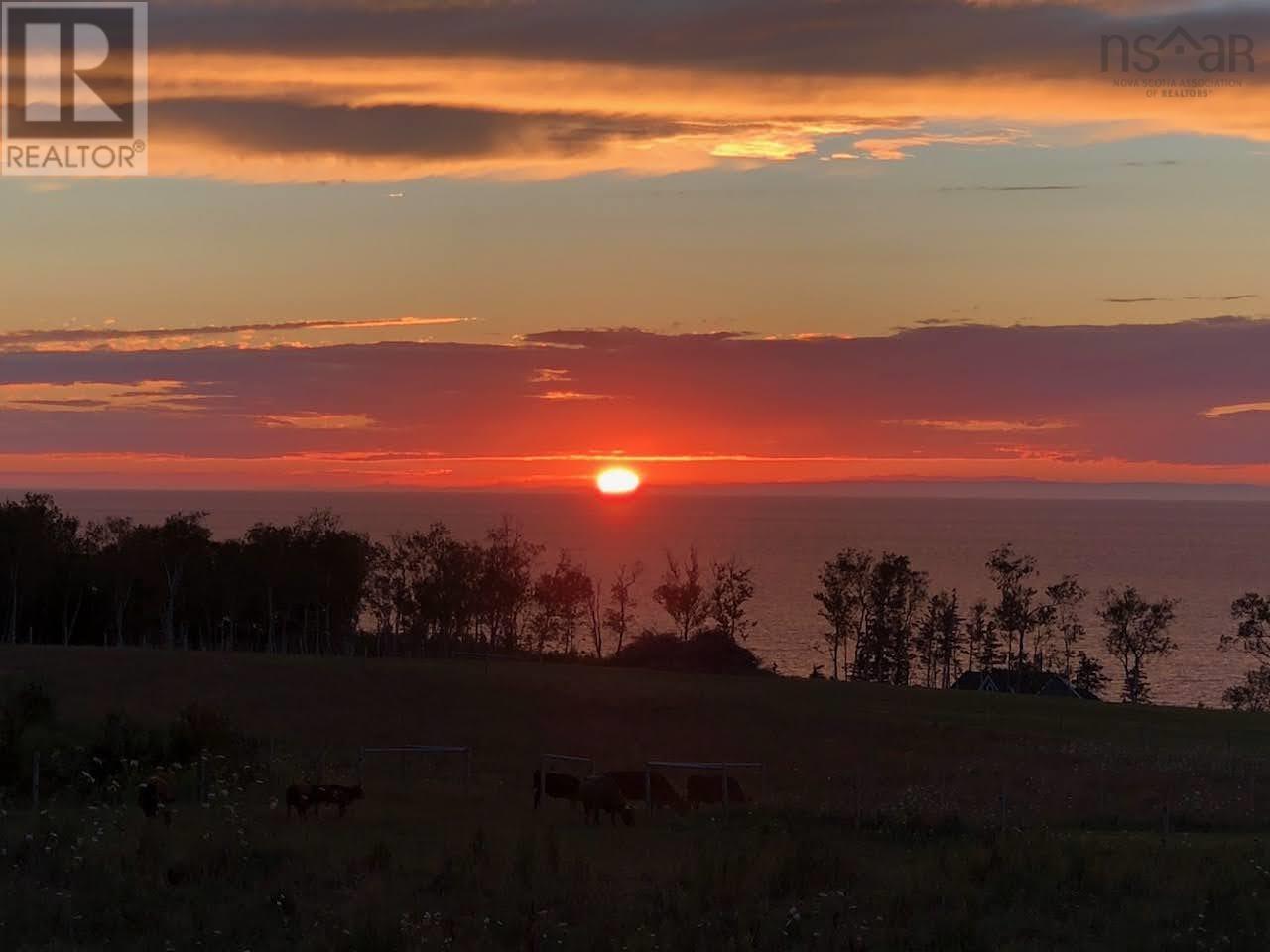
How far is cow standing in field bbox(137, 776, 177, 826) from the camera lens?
25.7 m

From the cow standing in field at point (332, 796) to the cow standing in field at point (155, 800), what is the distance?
2.79 metres

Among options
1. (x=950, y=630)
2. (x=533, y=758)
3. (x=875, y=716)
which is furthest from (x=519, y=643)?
(x=533, y=758)

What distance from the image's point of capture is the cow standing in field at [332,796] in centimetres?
2703

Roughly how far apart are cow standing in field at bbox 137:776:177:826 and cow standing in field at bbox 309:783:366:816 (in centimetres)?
279

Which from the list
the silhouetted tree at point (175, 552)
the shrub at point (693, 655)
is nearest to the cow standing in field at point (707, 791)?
→ the shrub at point (693, 655)

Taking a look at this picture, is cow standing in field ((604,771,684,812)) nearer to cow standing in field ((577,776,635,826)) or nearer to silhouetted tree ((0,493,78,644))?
cow standing in field ((577,776,635,826))

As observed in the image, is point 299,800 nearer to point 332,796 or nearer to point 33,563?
point 332,796

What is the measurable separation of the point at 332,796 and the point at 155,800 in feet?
11.3

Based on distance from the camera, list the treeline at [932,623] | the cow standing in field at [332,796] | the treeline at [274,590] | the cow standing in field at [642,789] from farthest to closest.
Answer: the treeline at [932,623], the treeline at [274,590], the cow standing in field at [642,789], the cow standing in field at [332,796]

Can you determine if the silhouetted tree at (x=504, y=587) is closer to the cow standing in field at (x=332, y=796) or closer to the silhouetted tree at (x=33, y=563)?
the silhouetted tree at (x=33, y=563)

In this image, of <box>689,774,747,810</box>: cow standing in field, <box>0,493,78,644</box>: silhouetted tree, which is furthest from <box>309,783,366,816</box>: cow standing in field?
<box>0,493,78,644</box>: silhouetted tree

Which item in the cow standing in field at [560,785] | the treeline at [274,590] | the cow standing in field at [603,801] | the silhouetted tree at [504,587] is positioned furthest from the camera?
the silhouetted tree at [504,587]

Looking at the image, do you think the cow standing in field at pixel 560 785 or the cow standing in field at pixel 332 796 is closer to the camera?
the cow standing in field at pixel 332 796

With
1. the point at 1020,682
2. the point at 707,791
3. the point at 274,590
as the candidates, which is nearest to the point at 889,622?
the point at 1020,682
